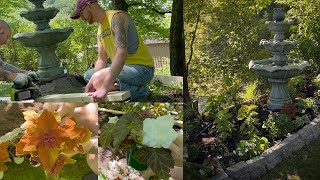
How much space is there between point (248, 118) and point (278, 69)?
390mm

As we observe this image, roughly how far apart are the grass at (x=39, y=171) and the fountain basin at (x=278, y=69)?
1.70m

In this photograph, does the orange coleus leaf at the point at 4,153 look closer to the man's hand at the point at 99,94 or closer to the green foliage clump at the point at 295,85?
the man's hand at the point at 99,94

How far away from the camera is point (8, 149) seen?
1.19 metres

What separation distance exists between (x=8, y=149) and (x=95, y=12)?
459 mm

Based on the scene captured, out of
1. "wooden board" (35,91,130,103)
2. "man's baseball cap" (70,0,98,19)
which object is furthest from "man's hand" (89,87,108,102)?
"man's baseball cap" (70,0,98,19)

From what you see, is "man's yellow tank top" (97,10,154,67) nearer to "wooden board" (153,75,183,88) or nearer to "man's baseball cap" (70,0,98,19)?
"man's baseball cap" (70,0,98,19)

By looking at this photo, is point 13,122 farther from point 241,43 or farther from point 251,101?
point 251,101

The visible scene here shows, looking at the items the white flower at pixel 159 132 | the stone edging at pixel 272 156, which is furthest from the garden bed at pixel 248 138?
the white flower at pixel 159 132

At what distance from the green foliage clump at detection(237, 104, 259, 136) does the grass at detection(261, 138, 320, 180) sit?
9.6 inches

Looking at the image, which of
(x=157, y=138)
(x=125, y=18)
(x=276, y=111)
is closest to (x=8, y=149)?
(x=157, y=138)

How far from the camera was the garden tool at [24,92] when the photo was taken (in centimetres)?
153

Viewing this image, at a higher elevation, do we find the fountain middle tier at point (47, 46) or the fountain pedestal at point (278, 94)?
the fountain middle tier at point (47, 46)

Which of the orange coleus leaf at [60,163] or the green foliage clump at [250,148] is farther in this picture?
the green foliage clump at [250,148]

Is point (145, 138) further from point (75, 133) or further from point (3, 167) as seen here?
point (3, 167)
